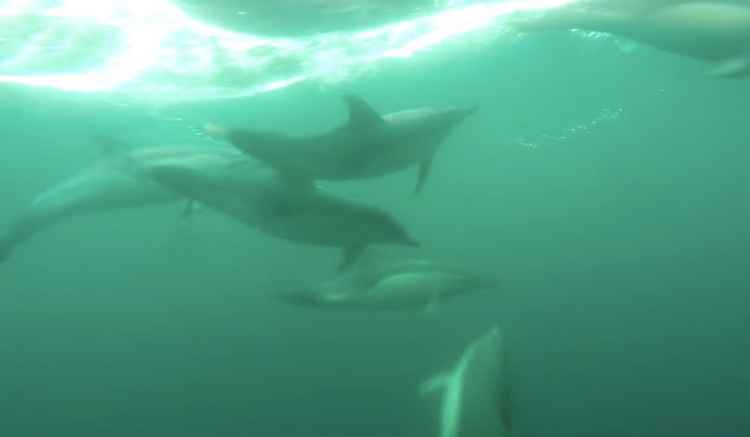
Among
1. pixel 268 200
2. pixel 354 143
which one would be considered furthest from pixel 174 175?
pixel 354 143

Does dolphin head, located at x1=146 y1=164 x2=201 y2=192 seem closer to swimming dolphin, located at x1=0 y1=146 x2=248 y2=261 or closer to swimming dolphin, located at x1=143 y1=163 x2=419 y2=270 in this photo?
swimming dolphin, located at x1=143 y1=163 x2=419 y2=270

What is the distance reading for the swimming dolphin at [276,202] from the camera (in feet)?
14.7

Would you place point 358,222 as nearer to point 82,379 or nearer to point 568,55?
point 568,55

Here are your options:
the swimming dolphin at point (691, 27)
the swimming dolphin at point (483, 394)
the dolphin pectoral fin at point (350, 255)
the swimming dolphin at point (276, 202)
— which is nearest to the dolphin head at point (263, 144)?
the swimming dolphin at point (276, 202)

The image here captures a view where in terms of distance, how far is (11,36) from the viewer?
12.2 m

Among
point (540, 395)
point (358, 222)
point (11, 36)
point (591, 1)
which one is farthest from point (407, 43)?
point (540, 395)

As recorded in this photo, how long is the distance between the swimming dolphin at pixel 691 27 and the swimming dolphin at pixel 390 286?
3.29 meters

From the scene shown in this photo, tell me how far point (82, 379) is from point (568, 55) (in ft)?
70.9

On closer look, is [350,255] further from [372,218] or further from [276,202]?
[276,202]

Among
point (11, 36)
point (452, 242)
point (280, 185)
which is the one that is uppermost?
point (280, 185)

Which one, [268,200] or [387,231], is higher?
[268,200]

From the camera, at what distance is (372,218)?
4.70 meters

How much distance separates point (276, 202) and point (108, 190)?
3.51 m

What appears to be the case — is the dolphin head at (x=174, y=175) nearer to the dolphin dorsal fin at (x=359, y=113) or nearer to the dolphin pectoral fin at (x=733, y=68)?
the dolphin dorsal fin at (x=359, y=113)
